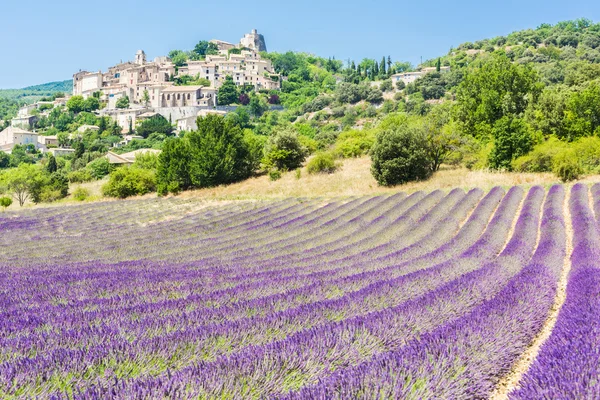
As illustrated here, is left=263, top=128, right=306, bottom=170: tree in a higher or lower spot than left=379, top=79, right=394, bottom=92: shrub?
lower

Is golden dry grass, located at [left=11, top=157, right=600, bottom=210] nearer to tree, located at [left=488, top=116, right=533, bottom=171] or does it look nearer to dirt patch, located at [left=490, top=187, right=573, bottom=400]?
tree, located at [left=488, top=116, right=533, bottom=171]

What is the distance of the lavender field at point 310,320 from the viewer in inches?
97.2

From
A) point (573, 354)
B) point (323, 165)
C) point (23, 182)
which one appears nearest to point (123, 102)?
point (23, 182)

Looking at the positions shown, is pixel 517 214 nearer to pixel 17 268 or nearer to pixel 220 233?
pixel 220 233

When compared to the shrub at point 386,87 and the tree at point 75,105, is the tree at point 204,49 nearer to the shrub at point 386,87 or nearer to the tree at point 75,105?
the tree at point 75,105

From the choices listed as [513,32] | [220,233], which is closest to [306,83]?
[513,32]

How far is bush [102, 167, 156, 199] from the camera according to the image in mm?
36906

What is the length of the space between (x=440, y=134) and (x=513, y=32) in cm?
14458

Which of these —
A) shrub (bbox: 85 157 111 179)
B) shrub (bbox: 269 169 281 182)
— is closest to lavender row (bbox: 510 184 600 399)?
shrub (bbox: 269 169 281 182)

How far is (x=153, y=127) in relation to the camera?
4070 inches

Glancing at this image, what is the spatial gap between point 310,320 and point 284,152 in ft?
112

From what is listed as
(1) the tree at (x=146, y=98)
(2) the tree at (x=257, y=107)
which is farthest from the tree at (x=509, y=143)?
A: (1) the tree at (x=146, y=98)

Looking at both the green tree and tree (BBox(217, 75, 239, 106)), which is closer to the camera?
the green tree

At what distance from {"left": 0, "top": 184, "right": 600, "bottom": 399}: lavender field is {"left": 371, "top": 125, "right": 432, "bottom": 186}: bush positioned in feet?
49.2
